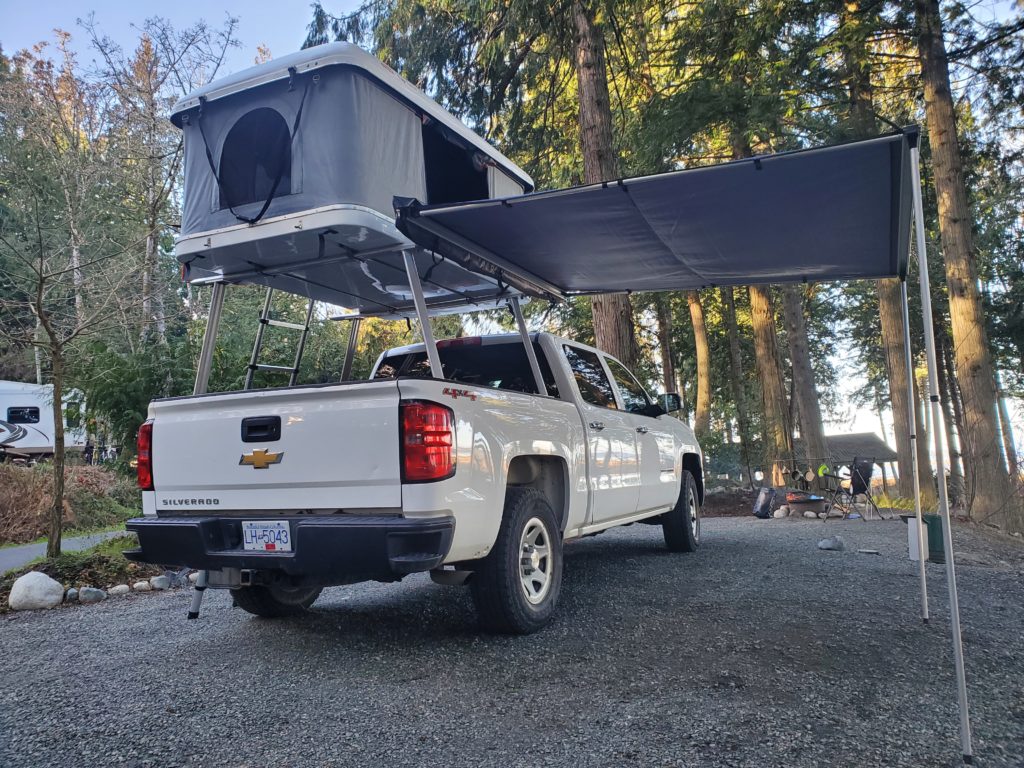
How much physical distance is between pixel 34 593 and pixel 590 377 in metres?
5.00

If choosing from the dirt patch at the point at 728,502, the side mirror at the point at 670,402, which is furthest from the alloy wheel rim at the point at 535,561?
the dirt patch at the point at 728,502

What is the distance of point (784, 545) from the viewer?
7.89 m

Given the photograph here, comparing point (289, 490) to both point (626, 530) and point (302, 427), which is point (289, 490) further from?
point (626, 530)

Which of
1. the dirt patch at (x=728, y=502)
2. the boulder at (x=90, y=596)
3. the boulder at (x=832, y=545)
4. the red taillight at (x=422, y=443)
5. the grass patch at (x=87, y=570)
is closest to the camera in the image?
the red taillight at (x=422, y=443)

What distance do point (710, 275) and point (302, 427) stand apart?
12.2 feet

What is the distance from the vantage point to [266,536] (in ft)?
12.5

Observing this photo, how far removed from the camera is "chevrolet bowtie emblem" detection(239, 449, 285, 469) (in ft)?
12.6

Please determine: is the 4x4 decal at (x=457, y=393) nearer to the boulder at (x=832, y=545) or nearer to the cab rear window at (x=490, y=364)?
the cab rear window at (x=490, y=364)

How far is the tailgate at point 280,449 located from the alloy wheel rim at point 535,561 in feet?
3.80

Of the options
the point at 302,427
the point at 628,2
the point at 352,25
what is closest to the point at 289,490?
the point at 302,427

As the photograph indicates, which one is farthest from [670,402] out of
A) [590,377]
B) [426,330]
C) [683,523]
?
[426,330]

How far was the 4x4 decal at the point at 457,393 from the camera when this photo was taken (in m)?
3.75

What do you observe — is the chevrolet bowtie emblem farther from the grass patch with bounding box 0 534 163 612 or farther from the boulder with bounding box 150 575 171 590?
the boulder with bounding box 150 575 171 590

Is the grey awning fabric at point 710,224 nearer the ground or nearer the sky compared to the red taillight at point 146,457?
nearer the sky
